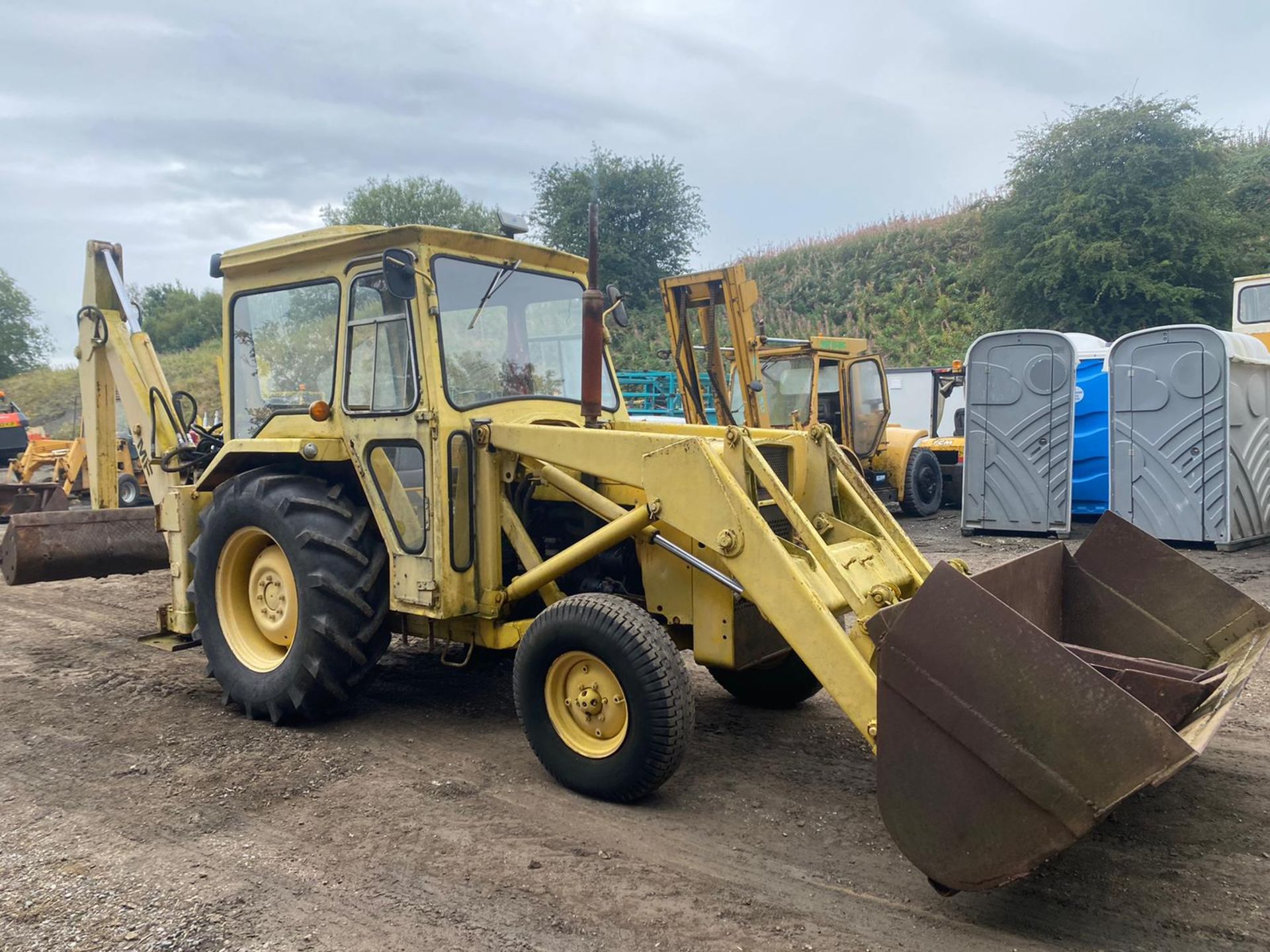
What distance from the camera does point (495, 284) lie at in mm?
A: 4891

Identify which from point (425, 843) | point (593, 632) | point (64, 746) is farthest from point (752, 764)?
point (64, 746)

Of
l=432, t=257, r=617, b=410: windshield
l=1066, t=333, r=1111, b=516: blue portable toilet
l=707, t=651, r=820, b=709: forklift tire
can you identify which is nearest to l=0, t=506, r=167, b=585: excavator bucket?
l=432, t=257, r=617, b=410: windshield

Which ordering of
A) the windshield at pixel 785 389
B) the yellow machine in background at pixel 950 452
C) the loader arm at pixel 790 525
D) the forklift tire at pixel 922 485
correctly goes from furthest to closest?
the yellow machine in background at pixel 950 452
the forklift tire at pixel 922 485
the windshield at pixel 785 389
the loader arm at pixel 790 525

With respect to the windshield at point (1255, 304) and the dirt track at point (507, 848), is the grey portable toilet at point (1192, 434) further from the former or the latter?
the dirt track at point (507, 848)

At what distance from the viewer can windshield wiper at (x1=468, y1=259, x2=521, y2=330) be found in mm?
4828

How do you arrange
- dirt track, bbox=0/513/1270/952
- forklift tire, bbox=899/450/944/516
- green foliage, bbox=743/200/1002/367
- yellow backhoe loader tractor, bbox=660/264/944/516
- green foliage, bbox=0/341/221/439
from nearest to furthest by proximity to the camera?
1. dirt track, bbox=0/513/1270/952
2. yellow backhoe loader tractor, bbox=660/264/944/516
3. forklift tire, bbox=899/450/944/516
4. green foliage, bbox=743/200/1002/367
5. green foliage, bbox=0/341/221/439

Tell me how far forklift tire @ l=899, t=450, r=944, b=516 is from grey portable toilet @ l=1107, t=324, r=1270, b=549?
3375 mm

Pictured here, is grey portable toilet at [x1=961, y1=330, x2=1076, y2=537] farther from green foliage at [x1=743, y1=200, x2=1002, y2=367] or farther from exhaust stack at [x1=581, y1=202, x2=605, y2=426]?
green foliage at [x1=743, y1=200, x2=1002, y2=367]

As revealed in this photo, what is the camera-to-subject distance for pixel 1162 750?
2.60 m

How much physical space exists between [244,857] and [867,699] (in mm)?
2288

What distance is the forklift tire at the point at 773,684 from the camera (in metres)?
5.05

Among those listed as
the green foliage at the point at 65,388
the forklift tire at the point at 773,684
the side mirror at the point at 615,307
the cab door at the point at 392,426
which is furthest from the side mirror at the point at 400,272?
the green foliage at the point at 65,388

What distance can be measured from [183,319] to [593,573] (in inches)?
1930

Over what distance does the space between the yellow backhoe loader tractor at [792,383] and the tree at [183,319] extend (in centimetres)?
3843
